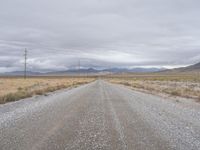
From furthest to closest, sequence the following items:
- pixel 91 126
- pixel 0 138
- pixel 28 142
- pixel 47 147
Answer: pixel 91 126, pixel 0 138, pixel 28 142, pixel 47 147

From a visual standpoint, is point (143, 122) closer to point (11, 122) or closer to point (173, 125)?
point (173, 125)

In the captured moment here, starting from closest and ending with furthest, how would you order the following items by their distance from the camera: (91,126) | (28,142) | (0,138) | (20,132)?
(28,142)
(0,138)
(20,132)
(91,126)

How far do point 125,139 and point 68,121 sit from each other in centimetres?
337

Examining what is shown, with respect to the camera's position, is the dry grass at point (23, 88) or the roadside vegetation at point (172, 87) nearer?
the dry grass at point (23, 88)

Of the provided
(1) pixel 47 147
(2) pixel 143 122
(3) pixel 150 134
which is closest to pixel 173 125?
(2) pixel 143 122

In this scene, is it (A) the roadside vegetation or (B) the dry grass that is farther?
(A) the roadside vegetation

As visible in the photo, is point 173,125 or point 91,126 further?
point 173,125

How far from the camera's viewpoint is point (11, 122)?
9.91m

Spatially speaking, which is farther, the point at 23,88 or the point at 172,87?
the point at 172,87

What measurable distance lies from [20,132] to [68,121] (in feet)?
7.95

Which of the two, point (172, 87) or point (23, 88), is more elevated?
point (23, 88)

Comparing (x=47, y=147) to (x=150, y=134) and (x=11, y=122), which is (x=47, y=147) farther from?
(x=11, y=122)

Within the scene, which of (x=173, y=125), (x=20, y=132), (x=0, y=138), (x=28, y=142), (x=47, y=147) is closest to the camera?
(x=47, y=147)

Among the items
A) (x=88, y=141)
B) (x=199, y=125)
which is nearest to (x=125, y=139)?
(x=88, y=141)
